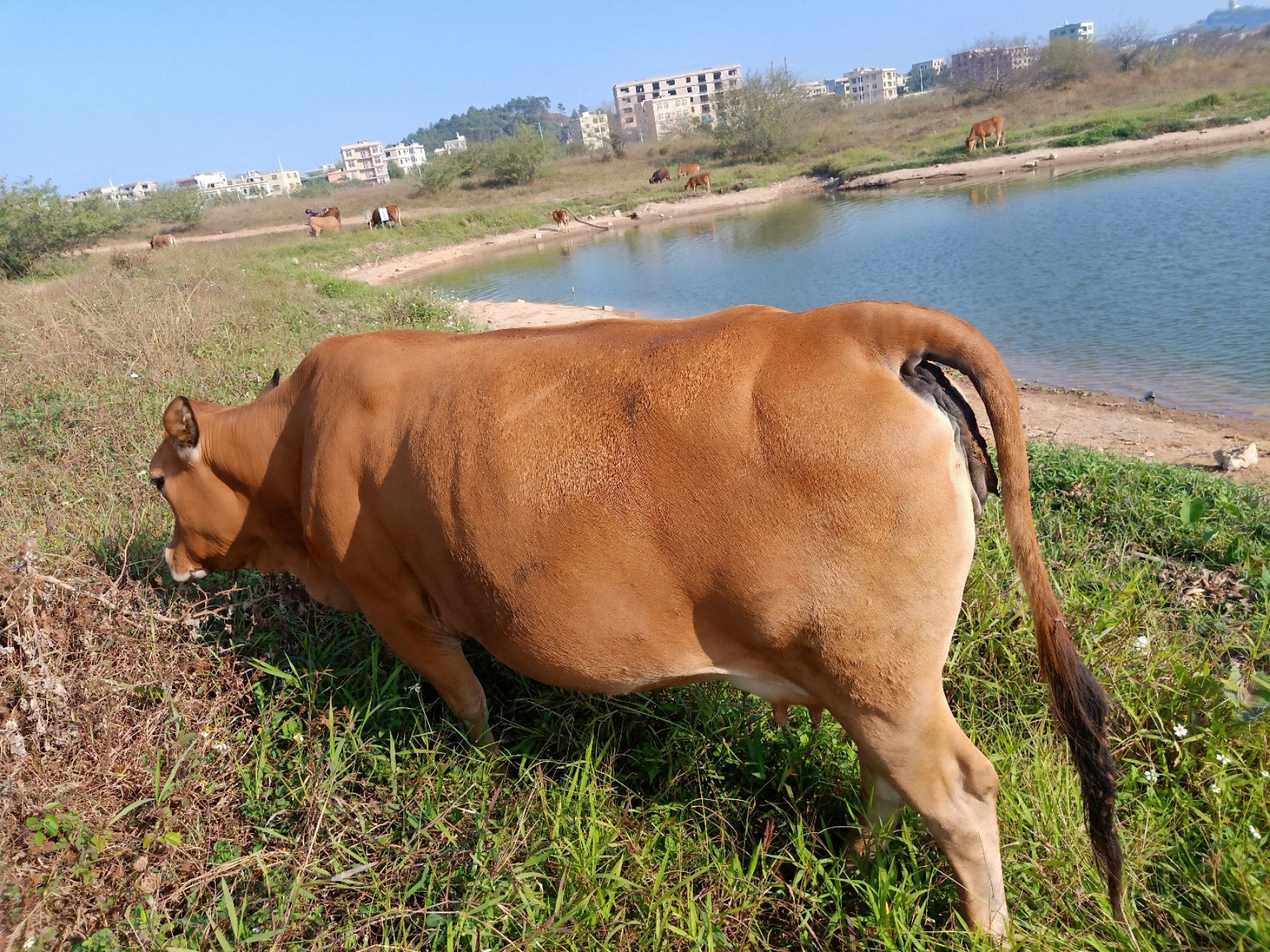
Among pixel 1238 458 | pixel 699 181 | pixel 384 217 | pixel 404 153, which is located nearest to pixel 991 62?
pixel 699 181

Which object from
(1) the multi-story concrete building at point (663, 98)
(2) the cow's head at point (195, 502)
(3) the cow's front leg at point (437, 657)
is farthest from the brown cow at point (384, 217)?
(1) the multi-story concrete building at point (663, 98)

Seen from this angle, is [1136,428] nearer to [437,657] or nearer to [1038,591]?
[1038,591]

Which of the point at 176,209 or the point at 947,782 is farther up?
the point at 176,209

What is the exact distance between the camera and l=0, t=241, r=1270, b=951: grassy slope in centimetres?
244

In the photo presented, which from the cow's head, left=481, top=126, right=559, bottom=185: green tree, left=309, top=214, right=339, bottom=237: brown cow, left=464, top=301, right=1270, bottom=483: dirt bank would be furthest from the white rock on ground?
left=481, top=126, right=559, bottom=185: green tree

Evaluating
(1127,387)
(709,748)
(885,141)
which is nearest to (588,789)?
(709,748)

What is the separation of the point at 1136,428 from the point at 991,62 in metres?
59.7

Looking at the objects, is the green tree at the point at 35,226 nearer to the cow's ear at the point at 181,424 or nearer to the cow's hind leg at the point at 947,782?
the cow's ear at the point at 181,424

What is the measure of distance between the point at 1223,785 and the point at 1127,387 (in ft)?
24.6

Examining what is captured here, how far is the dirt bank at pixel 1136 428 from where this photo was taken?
672 cm

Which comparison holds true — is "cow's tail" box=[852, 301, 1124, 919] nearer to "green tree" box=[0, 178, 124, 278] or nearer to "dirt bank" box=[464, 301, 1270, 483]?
"dirt bank" box=[464, 301, 1270, 483]

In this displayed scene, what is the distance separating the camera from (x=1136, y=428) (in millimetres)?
7547

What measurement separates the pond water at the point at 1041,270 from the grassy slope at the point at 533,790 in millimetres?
6515

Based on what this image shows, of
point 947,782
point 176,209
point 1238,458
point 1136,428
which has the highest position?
point 176,209
